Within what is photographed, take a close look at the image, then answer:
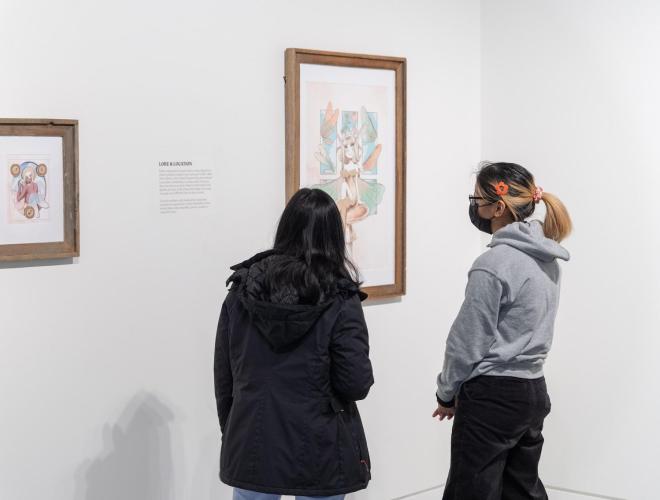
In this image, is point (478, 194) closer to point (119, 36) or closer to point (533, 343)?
point (533, 343)

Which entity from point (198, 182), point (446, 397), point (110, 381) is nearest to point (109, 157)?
point (198, 182)

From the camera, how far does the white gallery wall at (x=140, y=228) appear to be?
8.64 ft

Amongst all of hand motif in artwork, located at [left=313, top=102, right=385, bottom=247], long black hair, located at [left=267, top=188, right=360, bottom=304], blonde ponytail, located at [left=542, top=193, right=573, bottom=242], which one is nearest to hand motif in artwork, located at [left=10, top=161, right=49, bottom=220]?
long black hair, located at [left=267, top=188, right=360, bottom=304]

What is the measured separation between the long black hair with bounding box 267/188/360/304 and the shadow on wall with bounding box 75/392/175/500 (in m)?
0.92

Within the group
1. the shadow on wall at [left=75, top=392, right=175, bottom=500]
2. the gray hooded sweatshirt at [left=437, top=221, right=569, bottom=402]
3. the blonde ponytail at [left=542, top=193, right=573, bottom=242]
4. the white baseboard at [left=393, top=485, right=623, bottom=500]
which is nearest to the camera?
the gray hooded sweatshirt at [left=437, top=221, right=569, bottom=402]

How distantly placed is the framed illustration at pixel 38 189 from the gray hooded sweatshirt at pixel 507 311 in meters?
1.23

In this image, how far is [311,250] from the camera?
225 cm

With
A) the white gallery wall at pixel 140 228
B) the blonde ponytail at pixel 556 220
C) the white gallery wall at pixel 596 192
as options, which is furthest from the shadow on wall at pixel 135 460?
the white gallery wall at pixel 596 192

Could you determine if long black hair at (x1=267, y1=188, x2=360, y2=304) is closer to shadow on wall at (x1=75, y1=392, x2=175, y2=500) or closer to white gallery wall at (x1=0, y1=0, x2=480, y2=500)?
white gallery wall at (x1=0, y1=0, x2=480, y2=500)

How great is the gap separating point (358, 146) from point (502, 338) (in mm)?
1106

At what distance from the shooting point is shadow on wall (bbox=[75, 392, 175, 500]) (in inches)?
110

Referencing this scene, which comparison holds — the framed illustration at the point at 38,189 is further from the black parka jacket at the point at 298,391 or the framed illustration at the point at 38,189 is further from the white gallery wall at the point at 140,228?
the black parka jacket at the point at 298,391

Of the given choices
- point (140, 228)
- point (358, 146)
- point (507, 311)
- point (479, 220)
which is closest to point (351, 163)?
point (358, 146)

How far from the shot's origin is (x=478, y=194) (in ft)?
8.96
